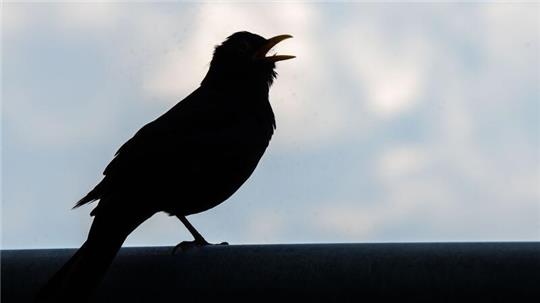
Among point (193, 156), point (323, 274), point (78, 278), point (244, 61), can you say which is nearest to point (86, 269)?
point (78, 278)

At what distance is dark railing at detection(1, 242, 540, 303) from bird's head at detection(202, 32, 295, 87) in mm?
3515

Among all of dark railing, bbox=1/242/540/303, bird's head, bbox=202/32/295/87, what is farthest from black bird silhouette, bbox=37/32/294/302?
dark railing, bbox=1/242/540/303

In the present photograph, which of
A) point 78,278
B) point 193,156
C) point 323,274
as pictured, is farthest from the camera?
point 193,156

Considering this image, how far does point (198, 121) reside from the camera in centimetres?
480

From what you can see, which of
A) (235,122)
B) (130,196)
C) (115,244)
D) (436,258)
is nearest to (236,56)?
(235,122)

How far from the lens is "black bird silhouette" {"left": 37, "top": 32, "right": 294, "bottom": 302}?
3607mm

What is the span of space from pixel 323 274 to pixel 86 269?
0.93m

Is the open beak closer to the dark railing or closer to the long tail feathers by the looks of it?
the long tail feathers

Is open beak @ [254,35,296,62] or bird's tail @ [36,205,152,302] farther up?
open beak @ [254,35,296,62]

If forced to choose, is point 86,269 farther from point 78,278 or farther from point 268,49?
point 268,49

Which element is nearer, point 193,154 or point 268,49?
point 193,154

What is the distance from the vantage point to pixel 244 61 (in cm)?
599

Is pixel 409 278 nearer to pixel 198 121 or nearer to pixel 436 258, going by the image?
pixel 436 258

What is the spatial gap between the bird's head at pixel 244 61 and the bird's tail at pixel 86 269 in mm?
2438
